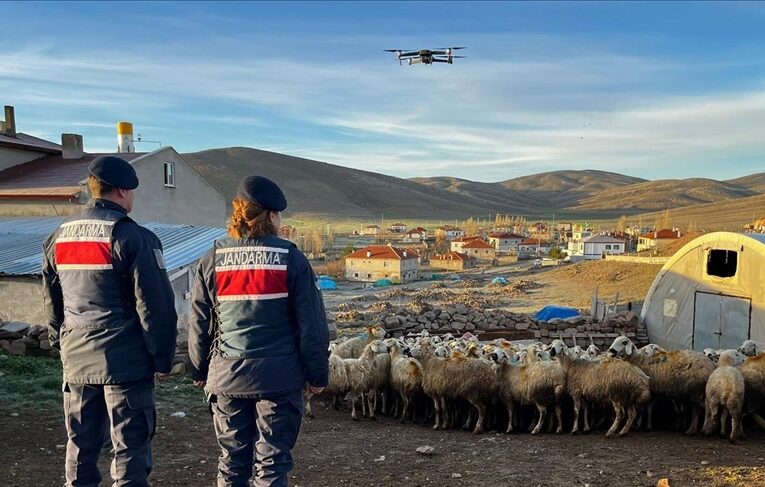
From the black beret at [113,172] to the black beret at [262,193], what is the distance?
0.80 metres

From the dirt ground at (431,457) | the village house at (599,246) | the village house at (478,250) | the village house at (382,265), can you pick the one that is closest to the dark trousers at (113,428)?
the dirt ground at (431,457)

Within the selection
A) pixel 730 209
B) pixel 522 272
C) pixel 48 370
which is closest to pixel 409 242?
pixel 522 272

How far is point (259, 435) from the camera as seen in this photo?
4227mm

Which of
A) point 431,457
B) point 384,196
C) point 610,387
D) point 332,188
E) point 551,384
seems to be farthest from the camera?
point 384,196

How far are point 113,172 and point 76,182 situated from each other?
58.8 ft

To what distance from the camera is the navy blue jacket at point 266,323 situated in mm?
4027

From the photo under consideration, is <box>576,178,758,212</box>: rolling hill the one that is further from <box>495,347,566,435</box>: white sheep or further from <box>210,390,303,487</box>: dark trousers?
<box>210,390,303,487</box>: dark trousers

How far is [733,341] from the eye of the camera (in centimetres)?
1379

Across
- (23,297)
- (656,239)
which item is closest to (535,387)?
(23,297)

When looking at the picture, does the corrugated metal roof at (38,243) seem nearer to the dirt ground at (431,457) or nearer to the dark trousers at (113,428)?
the dirt ground at (431,457)

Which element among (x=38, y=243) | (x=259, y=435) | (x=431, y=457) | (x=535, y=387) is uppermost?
(x=38, y=243)

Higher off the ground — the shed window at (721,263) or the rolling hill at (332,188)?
the rolling hill at (332,188)

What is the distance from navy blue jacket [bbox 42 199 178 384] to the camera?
4133 millimetres

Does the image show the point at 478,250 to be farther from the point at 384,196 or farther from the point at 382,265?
the point at 384,196
